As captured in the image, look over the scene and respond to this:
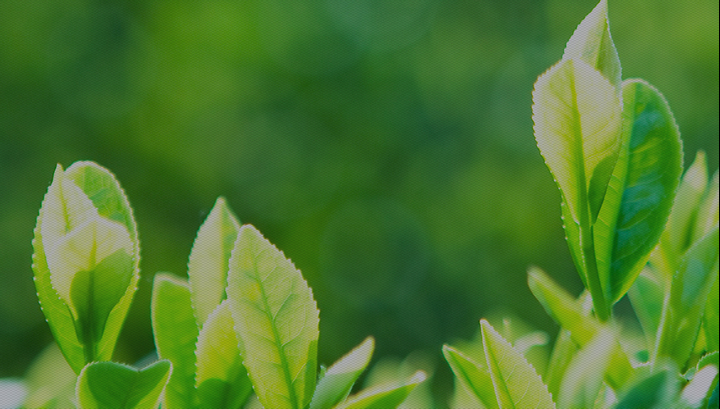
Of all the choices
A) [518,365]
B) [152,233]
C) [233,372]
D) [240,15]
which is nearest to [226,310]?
[233,372]

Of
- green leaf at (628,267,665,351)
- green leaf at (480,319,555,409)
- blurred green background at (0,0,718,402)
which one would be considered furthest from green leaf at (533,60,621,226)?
blurred green background at (0,0,718,402)

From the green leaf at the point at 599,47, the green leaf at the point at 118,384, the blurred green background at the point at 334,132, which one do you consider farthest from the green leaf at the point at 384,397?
the blurred green background at the point at 334,132

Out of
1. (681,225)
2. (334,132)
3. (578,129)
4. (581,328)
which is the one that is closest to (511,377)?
(581,328)

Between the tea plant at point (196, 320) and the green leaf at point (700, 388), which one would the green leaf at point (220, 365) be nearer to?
the tea plant at point (196, 320)

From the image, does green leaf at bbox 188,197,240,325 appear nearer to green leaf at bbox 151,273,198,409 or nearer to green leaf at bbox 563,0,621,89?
→ green leaf at bbox 151,273,198,409

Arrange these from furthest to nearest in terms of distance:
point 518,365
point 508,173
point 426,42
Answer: point 426,42 < point 508,173 < point 518,365

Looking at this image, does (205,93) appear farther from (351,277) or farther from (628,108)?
(628,108)

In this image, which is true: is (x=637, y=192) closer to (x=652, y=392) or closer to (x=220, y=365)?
(x=652, y=392)

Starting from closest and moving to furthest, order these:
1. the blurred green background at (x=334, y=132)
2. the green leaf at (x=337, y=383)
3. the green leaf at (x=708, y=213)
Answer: the green leaf at (x=337, y=383) → the green leaf at (x=708, y=213) → the blurred green background at (x=334, y=132)
